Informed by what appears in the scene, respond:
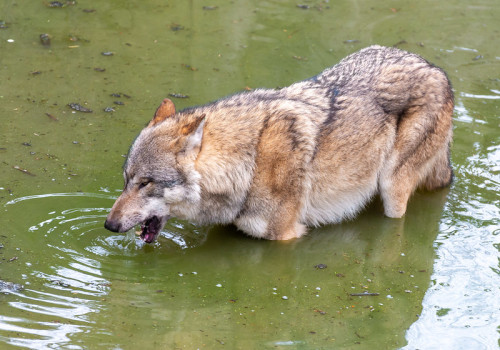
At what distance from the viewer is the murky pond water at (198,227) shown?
17.1ft

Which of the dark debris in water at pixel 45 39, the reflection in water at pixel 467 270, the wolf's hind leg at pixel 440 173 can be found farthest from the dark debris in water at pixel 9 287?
the dark debris in water at pixel 45 39

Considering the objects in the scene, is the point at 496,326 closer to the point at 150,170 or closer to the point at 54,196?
the point at 150,170

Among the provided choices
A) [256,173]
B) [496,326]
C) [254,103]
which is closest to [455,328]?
[496,326]

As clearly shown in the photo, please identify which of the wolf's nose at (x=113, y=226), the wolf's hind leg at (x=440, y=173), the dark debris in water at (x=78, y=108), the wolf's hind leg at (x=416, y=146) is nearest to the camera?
the wolf's nose at (x=113, y=226)

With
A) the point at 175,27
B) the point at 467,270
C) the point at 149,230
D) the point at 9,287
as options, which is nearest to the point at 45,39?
the point at 175,27

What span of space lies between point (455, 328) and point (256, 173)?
2001mm

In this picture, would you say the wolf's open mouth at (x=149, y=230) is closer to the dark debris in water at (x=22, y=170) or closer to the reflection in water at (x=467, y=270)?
the dark debris in water at (x=22, y=170)

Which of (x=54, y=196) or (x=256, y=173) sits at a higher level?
(x=256, y=173)

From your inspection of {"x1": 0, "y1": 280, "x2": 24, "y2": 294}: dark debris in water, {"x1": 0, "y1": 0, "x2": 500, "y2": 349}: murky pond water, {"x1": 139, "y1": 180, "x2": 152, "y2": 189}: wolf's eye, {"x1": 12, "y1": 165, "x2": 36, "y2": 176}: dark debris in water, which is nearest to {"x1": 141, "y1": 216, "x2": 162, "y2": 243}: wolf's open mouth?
{"x1": 0, "y1": 0, "x2": 500, "y2": 349}: murky pond water

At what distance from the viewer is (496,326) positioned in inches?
213

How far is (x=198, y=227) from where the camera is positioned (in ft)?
21.8

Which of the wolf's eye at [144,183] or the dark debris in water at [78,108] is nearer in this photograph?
the wolf's eye at [144,183]

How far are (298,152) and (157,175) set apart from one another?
1251 millimetres

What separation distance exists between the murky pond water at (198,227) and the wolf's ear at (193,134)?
93cm
